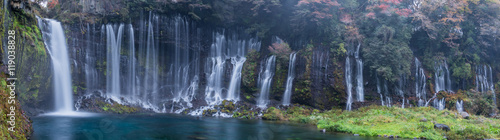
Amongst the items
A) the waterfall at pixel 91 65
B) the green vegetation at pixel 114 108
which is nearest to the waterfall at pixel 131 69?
the green vegetation at pixel 114 108

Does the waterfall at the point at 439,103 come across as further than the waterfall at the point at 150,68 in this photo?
No

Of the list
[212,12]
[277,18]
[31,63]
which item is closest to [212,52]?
[212,12]

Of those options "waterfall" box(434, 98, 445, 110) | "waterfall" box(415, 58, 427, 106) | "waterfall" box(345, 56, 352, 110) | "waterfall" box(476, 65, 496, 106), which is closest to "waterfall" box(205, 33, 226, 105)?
"waterfall" box(345, 56, 352, 110)

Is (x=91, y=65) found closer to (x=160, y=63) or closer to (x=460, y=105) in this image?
(x=160, y=63)

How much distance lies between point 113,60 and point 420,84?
23.7 meters

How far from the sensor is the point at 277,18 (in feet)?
91.5

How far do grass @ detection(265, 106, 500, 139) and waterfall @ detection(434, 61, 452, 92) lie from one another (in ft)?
23.9

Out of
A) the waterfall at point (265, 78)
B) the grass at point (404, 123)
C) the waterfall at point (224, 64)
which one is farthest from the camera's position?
the waterfall at point (224, 64)

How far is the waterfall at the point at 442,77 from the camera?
25330 millimetres

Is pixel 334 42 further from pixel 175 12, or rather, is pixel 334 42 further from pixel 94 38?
pixel 94 38

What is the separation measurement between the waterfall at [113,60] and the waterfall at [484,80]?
2838 centimetres

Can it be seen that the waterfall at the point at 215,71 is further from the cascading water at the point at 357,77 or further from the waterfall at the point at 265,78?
the cascading water at the point at 357,77

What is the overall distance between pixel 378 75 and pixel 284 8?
9032 millimetres

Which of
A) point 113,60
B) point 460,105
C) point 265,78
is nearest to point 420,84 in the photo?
point 460,105
